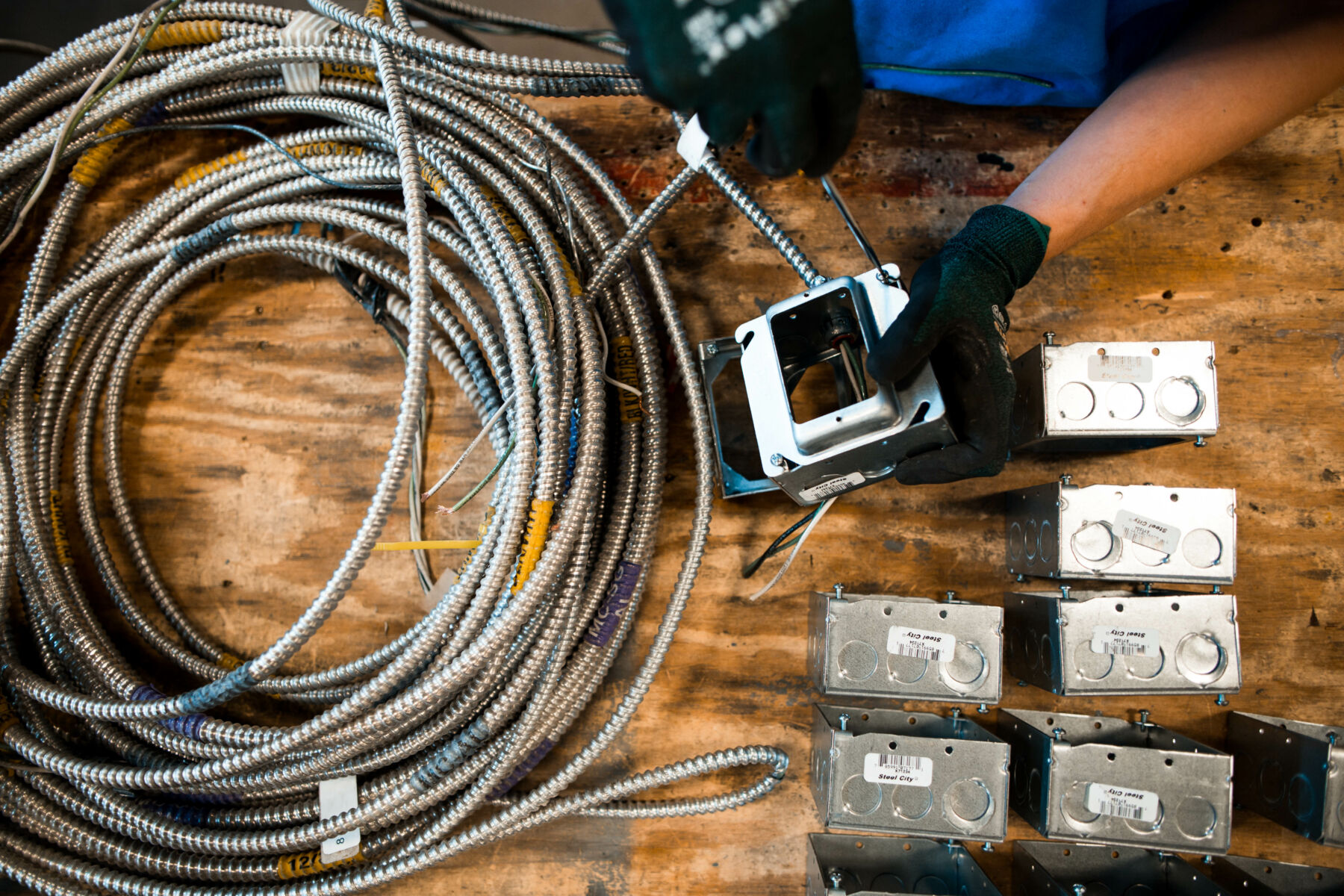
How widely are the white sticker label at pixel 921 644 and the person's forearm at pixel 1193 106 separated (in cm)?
59

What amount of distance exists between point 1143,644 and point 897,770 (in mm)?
397

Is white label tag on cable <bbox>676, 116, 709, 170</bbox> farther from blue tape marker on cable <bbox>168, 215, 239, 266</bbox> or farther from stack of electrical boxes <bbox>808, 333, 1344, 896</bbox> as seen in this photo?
blue tape marker on cable <bbox>168, 215, 239, 266</bbox>

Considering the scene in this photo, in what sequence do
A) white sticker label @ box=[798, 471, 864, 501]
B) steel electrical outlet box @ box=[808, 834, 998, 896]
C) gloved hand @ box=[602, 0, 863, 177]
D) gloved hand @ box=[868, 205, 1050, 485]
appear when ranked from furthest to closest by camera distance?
1. steel electrical outlet box @ box=[808, 834, 998, 896]
2. white sticker label @ box=[798, 471, 864, 501]
3. gloved hand @ box=[868, 205, 1050, 485]
4. gloved hand @ box=[602, 0, 863, 177]

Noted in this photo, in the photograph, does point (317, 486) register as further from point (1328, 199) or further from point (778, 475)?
point (1328, 199)

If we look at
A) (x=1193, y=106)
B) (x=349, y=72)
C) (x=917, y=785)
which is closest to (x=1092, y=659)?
(x=917, y=785)

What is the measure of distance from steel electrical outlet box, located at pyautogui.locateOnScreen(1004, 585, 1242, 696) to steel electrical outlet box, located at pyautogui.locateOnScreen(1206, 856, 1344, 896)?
291 millimetres

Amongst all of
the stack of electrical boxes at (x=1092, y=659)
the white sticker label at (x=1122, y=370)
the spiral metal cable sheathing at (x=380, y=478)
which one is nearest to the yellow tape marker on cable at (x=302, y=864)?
the spiral metal cable sheathing at (x=380, y=478)

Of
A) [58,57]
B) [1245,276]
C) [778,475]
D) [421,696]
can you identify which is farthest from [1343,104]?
[58,57]

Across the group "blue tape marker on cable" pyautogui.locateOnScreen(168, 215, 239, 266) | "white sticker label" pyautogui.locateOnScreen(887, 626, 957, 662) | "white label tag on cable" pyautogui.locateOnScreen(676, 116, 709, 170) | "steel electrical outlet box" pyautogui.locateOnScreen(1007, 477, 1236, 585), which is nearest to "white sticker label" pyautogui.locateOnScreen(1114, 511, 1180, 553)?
"steel electrical outlet box" pyautogui.locateOnScreen(1007, 477, 1236, 585)

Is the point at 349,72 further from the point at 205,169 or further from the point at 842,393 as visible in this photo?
the point at 842,393

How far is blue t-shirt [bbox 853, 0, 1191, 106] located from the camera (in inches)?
36.7

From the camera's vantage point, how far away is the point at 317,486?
117 centimetres

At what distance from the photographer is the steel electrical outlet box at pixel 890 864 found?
1053 millimetres

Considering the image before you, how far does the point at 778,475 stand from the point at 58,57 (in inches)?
52.4
